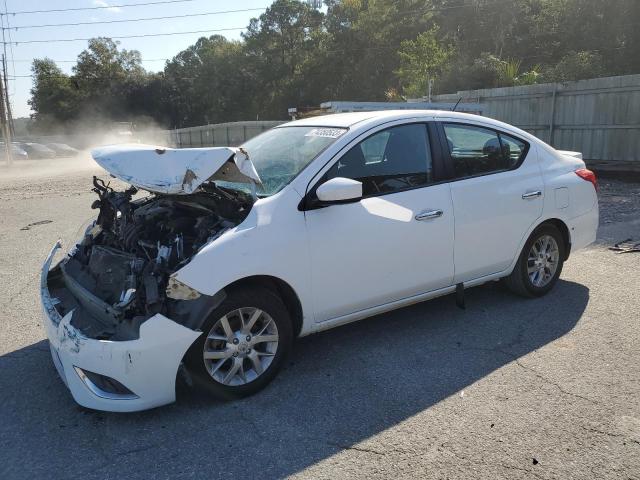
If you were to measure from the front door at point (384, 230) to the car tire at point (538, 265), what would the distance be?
3.18 ft

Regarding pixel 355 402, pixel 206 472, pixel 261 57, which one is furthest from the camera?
pixel 261 57

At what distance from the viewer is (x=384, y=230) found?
12.7ft

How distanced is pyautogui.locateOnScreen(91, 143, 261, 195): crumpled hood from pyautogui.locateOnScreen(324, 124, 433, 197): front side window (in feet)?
2.05

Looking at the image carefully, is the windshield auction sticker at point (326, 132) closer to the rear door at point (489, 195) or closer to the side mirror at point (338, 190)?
the side mirror at point (338, 190)

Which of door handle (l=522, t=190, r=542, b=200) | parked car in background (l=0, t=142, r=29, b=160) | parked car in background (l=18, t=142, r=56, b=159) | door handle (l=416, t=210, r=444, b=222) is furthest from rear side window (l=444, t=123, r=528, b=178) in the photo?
parked car in background (l=18, t=142, r=56, b=159)

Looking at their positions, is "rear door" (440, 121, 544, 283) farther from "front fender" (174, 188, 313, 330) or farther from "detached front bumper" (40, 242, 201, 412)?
"detached front bumper" (40, 242, 201, 412)

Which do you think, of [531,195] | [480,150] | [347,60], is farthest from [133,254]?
[347,60]

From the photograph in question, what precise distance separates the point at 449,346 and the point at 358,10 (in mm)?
55419

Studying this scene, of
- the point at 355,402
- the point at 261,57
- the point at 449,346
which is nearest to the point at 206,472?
the point at 355,402

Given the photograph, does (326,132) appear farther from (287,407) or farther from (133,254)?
(287,407)

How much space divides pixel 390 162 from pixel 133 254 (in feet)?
6.51

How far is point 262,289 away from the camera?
11.2ft

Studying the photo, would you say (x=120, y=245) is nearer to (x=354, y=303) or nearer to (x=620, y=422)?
(x=354, y=303)

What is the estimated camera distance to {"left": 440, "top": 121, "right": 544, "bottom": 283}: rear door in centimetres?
434
